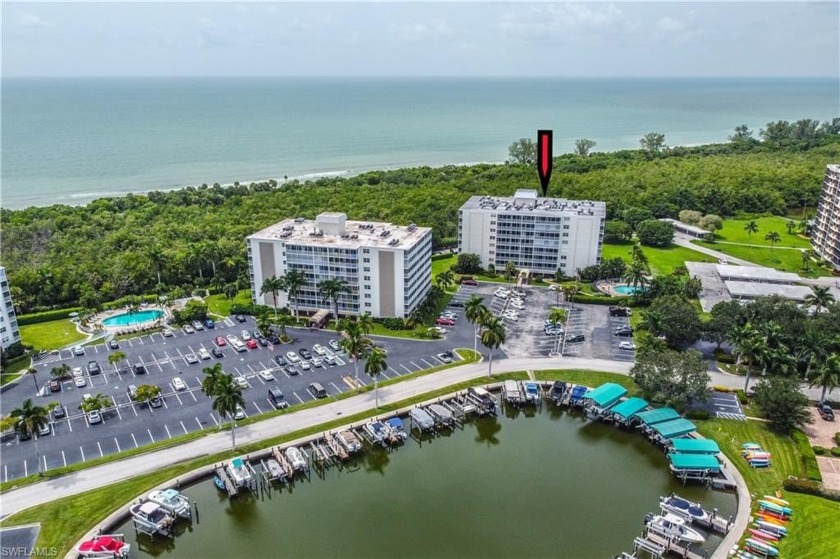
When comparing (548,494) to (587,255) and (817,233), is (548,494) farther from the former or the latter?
(817,233)

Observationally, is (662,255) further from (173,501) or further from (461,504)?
(173,501)

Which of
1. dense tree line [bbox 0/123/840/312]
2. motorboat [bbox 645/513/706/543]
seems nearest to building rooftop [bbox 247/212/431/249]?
dense tree line [bbox 0/123/840/312]

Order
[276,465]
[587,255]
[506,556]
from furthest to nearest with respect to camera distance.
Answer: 1. [587,255]
2. [276,465]
3. [506,556]

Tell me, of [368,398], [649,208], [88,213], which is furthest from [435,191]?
[368,398]

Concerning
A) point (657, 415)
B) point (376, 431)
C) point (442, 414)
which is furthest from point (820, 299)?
point (376, 431)

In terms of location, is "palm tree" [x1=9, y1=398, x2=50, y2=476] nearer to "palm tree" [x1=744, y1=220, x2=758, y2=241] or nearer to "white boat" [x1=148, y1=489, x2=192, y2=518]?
"white boat" [x1=148, y1=489, x2=192, y2=518]

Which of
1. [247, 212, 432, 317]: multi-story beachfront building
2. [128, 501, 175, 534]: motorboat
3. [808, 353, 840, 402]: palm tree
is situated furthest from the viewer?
[247, 212, 432, 317]: multi-story beachfront building
